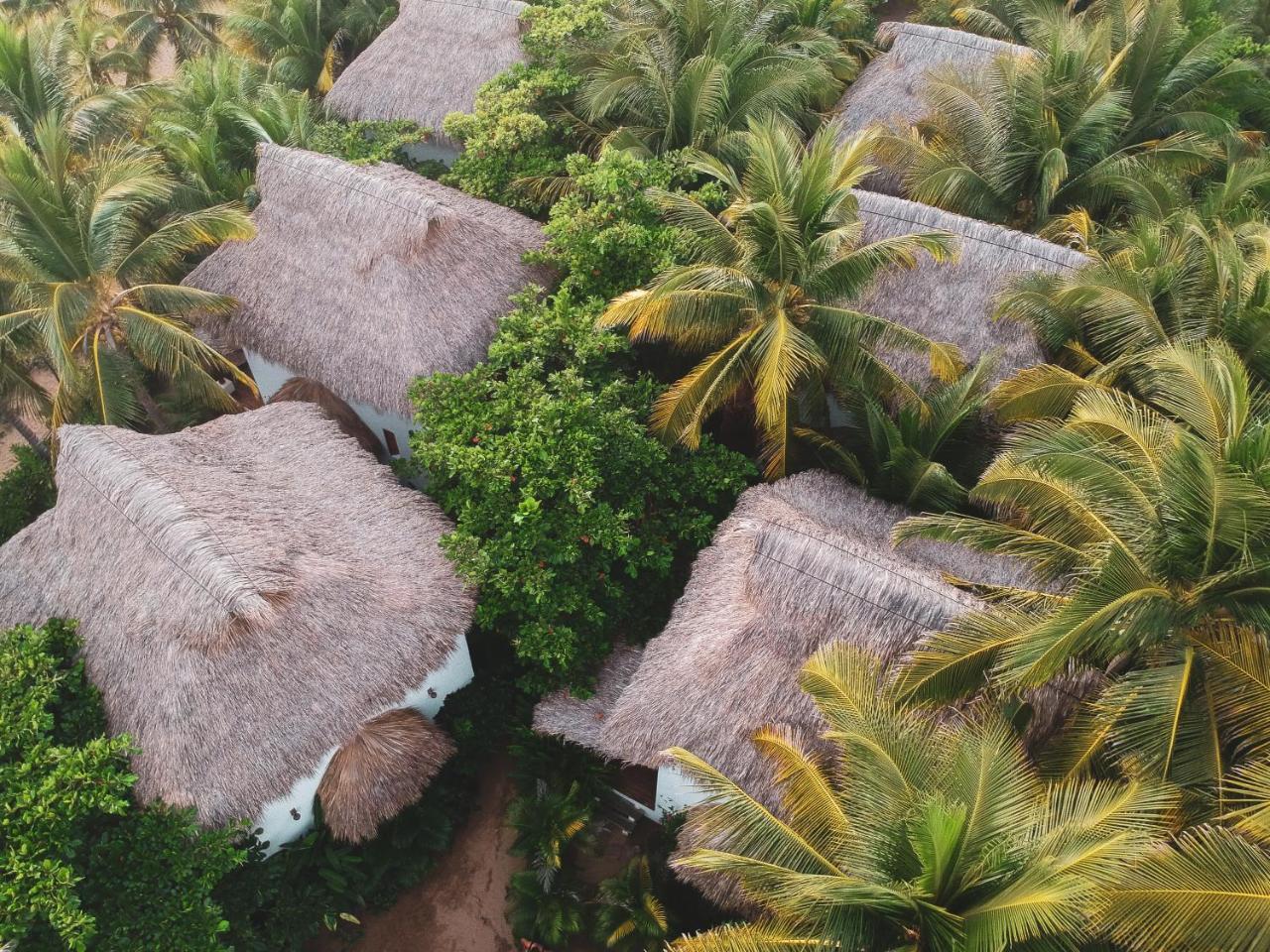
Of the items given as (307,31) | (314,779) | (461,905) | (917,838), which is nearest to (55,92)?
A: (307,31)

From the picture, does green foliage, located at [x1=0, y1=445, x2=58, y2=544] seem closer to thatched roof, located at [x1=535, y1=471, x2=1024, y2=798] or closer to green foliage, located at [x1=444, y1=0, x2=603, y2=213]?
green foliage, located at [x1=444, y1=0, x2=603, y2=213]

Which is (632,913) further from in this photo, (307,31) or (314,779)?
(307,31)

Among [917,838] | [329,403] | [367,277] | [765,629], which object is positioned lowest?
[765,629]

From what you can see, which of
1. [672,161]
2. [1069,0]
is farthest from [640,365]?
[1069,0]

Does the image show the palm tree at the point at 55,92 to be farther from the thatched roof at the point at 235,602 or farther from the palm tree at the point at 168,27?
the thatched roof at the point at 235,602

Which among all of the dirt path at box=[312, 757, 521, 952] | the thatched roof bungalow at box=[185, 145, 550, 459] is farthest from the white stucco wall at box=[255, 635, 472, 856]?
the thatched roof bungalow at box=[185, 145, 550, 459]

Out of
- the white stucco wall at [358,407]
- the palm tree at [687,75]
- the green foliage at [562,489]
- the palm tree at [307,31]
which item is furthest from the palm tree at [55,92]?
the green foliage at [562,489]
